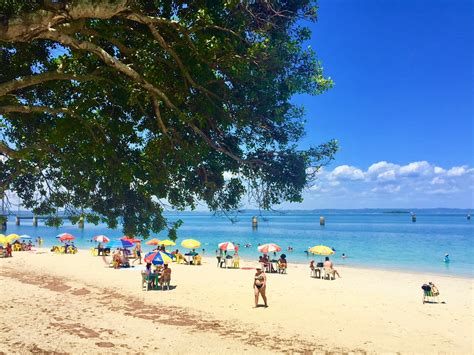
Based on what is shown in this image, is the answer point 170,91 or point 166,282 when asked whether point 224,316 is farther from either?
point 170,91

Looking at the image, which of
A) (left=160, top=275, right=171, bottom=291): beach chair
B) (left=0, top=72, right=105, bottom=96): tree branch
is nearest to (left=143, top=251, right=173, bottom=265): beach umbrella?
(left=160, top=275, right=171, bottom=291): beach chair

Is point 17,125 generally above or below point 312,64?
below

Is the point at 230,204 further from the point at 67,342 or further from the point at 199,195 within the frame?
the point at 67,342

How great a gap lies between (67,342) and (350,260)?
34495 millimetres

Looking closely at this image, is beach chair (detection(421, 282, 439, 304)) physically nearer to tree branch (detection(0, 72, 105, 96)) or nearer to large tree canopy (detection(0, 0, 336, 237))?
large tree canopy (detection(0, 0, 336, 237))

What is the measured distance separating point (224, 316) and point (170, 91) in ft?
34.2

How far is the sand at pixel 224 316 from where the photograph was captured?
1155 cm

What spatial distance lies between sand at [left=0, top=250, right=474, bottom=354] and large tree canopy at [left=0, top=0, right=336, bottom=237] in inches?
220

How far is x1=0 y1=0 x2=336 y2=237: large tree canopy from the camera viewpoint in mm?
6496

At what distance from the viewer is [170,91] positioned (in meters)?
7.19

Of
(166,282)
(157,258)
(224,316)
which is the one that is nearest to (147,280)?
(166,282)

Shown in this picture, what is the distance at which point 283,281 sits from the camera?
24.3m

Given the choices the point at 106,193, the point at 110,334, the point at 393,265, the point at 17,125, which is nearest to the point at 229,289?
the point at 110,334

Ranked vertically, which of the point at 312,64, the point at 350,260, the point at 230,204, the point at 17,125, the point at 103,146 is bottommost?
the point at 350,260
